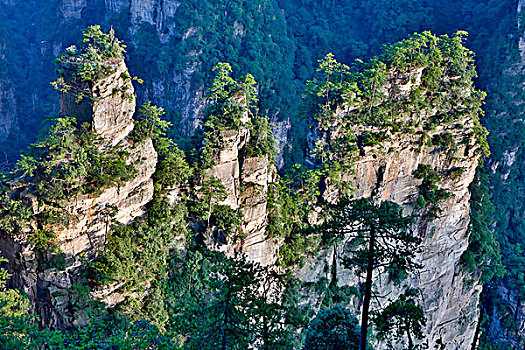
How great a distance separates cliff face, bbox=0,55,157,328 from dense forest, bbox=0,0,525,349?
0.41 metres

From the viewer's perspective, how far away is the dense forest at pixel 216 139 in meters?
13.1

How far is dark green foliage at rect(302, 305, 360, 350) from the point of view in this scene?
38.2ft

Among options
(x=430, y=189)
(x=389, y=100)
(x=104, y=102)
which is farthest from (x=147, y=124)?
(x=430, y=189)

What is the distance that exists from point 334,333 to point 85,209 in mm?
9666

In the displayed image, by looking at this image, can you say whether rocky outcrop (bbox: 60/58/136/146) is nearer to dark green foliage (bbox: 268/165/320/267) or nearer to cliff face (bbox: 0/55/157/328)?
cliff face (bbox: 0/55/157/328)

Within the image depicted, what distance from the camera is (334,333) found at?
464 inches

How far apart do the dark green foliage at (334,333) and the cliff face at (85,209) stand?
847cm

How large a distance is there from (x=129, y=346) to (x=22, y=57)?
2346 inches

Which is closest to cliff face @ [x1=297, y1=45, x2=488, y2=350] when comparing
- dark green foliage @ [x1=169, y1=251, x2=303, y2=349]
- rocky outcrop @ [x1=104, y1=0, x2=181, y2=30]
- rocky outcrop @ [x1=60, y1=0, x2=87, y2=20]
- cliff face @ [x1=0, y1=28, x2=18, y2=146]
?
dark green foliage @ [x1=169, y1=251, x2=303, y2=349]

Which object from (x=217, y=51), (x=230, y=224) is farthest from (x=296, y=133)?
(x=230, y=224)

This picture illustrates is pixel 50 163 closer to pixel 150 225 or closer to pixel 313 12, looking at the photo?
pixel 150 225

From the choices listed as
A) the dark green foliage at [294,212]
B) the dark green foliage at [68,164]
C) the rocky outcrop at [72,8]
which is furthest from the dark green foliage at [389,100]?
the rocky outcrop at [72,8]

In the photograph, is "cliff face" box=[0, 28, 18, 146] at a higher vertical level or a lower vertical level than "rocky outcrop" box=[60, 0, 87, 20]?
lower

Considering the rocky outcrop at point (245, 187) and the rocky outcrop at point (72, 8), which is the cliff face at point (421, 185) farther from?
the rocky outcrop at point (72, 8)
